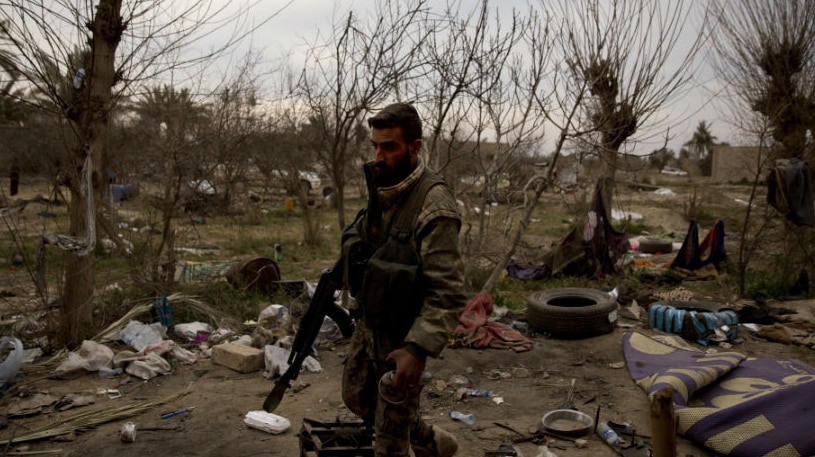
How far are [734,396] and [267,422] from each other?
10.4 ft

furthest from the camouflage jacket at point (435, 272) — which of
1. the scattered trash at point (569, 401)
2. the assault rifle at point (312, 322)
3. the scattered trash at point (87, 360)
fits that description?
the scattered trash at point (87, 360)

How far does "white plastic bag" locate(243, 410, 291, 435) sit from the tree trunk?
84.0 inches

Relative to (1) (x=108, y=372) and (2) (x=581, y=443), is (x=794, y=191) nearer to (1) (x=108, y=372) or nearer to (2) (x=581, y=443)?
(2) (x=581, y=443)

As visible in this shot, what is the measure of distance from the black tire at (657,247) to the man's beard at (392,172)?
1041cm

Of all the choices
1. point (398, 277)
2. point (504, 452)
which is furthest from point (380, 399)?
point (504, 452)

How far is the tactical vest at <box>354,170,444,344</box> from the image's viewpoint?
7.87 ft

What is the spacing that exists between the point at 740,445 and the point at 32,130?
8.53 metres

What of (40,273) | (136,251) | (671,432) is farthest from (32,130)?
(671,432)

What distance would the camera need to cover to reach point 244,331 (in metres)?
6.05

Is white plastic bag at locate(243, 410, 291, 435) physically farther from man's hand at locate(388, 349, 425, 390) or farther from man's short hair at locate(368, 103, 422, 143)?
man's short hair at locate(368, 103, 422, 143)

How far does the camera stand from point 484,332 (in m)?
5.89

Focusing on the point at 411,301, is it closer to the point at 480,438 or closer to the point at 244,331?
the point at 480,438

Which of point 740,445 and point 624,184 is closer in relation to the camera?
point 740,445

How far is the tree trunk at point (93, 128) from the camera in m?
4.88
